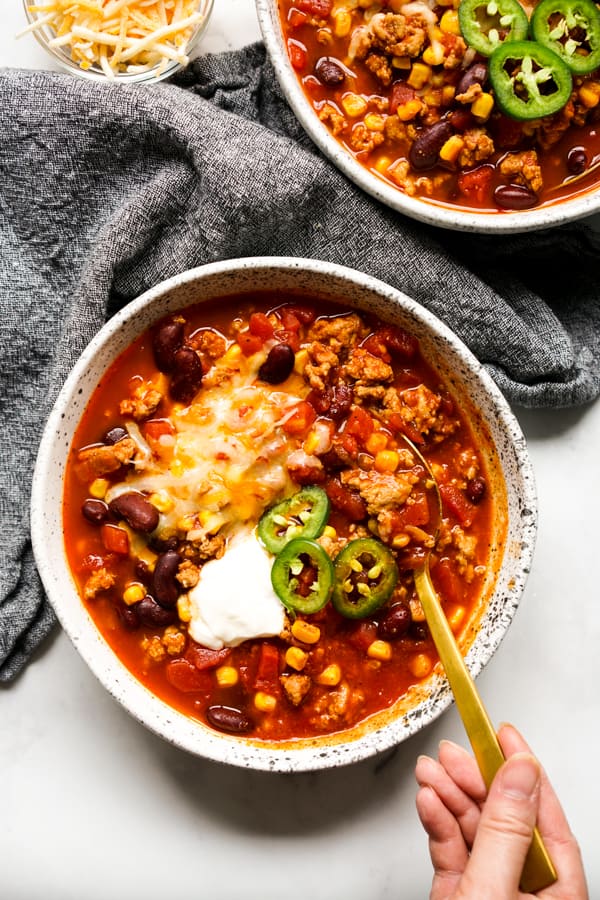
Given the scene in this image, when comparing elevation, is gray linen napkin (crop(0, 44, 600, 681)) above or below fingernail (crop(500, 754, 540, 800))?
above

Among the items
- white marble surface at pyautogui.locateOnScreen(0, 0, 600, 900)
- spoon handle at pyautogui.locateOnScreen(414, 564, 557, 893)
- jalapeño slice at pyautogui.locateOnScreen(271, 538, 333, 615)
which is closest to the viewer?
spoon handle at pyautogui.locateOnScreen(414, 564, 557, 893)

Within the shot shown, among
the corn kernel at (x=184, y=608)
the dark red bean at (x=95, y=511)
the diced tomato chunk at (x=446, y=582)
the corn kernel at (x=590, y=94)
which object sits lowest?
the corn kernel at (x=184, y=608)

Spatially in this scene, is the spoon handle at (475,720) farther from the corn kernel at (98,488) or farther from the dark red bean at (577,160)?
the dark red bean at (577,160)

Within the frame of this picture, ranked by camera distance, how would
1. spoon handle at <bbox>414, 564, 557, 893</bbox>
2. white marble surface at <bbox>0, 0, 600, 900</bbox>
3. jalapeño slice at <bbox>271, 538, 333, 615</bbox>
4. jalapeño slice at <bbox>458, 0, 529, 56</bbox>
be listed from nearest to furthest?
spoon handle at <bbox>414, 564, 557, 893</bbox>
jalapeño slice at <bbox>271, 538, 333, 615</bbox>
jalapeño slice at <bbox>458, 0, 529, 56</bbox>
white marble surface at <bbox>0, 0, 600, 900</bbox>

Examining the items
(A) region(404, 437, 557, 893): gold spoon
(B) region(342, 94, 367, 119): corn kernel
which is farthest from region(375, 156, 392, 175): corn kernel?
→ (A) region(404, 437, 557, 893): gold spoon

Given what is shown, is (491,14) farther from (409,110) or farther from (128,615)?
(128,615)

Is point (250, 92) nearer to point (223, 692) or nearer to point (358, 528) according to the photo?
point (358, 528)

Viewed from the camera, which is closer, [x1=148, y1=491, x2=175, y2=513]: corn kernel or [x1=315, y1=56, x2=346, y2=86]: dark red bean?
[x1=148, y1=491, x2=175, y2=513]: corn kernel

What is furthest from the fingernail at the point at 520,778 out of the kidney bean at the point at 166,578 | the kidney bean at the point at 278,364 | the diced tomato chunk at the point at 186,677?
the kidney bean at the point at 278,364

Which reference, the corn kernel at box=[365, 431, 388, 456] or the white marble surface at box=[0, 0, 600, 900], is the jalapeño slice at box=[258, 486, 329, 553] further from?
the white marble surface at box=[0, 0, 600, 900]
